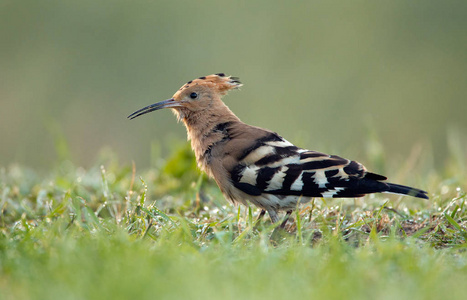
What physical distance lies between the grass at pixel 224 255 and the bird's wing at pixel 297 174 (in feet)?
0.57

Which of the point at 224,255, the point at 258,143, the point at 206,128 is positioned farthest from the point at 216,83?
the point at 224,255

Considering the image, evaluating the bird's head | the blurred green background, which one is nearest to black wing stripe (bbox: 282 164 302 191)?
the bird's head

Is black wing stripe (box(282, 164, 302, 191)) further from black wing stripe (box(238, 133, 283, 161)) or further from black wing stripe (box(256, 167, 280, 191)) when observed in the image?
black wing stripe (box(238, 133, 283, 161))

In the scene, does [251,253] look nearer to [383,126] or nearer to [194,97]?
[194,97]

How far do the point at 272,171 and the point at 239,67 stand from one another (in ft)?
20.6

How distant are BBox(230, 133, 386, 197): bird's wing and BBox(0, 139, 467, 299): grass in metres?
0.17

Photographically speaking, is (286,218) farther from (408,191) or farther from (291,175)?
(408,191)

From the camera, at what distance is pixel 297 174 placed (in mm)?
3514

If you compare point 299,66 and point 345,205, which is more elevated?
point 299,66

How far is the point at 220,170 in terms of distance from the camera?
12.1ft

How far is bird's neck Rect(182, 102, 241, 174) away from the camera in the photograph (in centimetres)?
387

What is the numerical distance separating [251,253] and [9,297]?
3.13 feet

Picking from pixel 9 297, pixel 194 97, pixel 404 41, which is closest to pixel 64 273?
pixel 9 297

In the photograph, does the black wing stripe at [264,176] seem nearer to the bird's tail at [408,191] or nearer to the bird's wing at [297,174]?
the bird's wing at [297,174]
